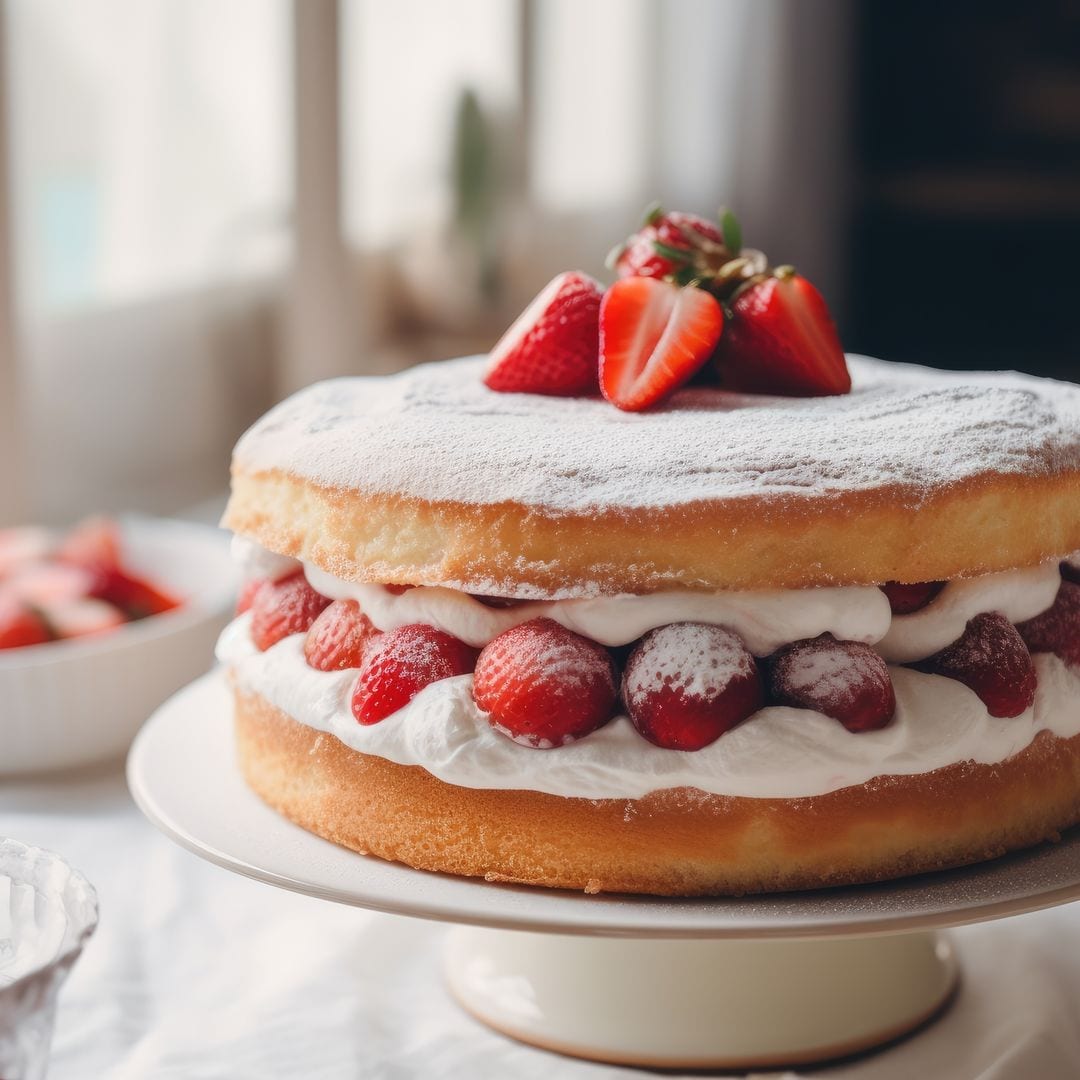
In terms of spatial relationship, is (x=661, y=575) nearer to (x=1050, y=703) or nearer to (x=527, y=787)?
(x=527, y=787)

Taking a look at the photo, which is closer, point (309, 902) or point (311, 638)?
point (311, 638)

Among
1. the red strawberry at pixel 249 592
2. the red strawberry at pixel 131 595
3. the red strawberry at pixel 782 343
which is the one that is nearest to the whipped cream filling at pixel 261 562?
the red strawberry at pixel 249 592

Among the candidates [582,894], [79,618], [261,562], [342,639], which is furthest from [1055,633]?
[79,618]

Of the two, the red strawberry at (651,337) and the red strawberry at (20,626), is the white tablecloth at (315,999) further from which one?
the red strawberry at (651,337)

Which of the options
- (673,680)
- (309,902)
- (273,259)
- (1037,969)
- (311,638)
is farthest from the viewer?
(273,259)

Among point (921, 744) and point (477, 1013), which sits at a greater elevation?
point (921, 744)

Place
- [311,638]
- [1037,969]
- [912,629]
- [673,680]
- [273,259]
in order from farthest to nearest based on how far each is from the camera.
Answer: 1. [273,259]
2. [1037,969]
3. [311,638]
4. [912,629]
5. [673,680]

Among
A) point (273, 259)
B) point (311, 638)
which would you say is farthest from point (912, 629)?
point (273, 259)

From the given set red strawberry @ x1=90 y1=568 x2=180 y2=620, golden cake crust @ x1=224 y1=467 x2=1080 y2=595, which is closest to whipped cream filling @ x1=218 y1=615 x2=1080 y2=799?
golden cake crust @ x1=224 y1=467 x2=1080 y2=595

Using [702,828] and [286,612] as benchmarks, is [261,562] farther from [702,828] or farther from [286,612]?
[702,828]
